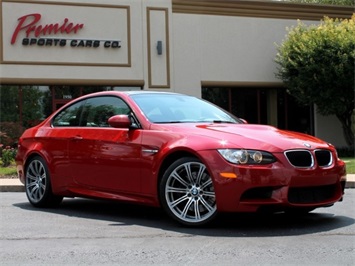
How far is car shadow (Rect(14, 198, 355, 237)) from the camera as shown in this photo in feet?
19.1

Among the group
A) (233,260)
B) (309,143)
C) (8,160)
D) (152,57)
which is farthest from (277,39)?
(233,260)

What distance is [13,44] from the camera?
20797 mm

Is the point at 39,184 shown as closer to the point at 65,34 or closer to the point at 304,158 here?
the point at 304,158

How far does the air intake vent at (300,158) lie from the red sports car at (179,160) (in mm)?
10

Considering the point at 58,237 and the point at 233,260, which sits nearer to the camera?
the point at 233,260

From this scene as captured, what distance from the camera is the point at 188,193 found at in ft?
19.7

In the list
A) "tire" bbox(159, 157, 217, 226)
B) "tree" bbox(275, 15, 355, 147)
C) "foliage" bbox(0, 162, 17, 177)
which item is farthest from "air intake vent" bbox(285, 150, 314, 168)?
"tree" bbox(275, 15, 355, 147)

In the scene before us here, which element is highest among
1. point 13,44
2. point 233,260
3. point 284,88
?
point 13,44

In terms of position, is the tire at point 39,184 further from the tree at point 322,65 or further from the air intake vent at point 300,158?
the tree at point 322,65

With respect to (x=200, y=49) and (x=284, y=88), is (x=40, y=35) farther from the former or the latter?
(x=284, y=88)

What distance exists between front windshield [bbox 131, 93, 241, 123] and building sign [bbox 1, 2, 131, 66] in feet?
48.4

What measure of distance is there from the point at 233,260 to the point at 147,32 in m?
18.8

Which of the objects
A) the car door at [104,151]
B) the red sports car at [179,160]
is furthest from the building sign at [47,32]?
the car door at [104,151]

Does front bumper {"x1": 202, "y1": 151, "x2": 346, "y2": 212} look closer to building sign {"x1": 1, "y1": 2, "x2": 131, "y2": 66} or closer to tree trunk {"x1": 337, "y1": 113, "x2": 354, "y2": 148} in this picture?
building sign {"x1": 1, "y1": 2, "x2": 131, "y2": 66}
